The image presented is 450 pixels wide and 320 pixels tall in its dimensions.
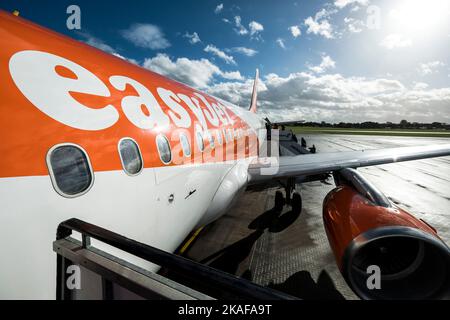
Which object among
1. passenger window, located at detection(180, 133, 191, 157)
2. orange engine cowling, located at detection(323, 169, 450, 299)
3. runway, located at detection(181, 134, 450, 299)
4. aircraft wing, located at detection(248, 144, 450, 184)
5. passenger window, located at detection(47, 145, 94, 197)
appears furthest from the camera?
aircraft wing, located at detection(248, 144, 450, 184)

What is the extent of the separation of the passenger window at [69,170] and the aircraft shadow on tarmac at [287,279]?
3821 millimetres

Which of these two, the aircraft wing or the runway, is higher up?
the aircraft wing

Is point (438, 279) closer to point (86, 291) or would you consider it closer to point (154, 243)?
point (154, 243)

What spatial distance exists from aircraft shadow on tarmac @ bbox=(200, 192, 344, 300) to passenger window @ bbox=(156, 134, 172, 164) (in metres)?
2.98

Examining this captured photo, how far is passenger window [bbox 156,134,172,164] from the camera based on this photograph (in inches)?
125

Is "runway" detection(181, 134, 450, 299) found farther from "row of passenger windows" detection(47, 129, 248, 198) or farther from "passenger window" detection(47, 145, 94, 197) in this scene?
"passenger window" detection(47, 145, 94, 197)

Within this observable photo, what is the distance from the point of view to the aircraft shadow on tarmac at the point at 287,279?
Answer: 448cm

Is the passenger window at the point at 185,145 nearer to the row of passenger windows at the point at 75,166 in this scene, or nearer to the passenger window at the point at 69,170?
the row of passenger windows at the point at 75,166

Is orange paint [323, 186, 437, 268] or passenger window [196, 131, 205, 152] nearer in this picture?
orange paint [323, 186, 437, 268]

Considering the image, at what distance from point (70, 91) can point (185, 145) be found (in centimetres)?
193

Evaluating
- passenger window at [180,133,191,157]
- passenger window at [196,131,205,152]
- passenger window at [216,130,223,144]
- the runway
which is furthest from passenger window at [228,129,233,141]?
passenger window at [180,133,191,157]

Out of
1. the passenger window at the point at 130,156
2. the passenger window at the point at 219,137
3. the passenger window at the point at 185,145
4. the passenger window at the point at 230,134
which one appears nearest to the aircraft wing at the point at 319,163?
the passenger window at the point at 230,134

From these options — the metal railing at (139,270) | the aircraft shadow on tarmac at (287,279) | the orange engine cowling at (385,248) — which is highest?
the metal railing at (139,270)
